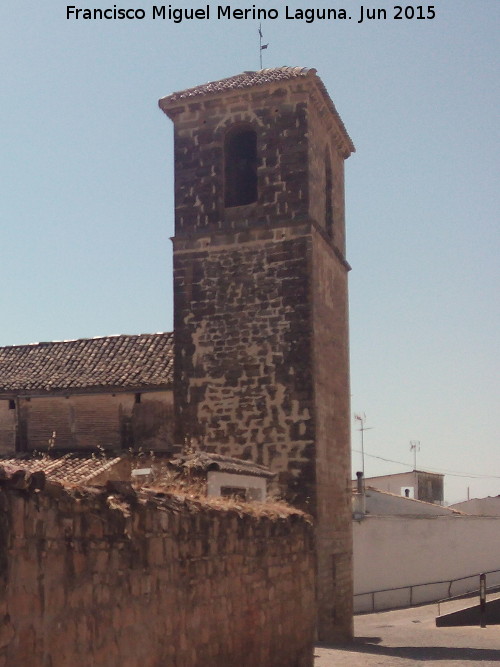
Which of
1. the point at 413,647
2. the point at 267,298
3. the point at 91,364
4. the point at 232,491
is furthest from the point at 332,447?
the point at 91,364

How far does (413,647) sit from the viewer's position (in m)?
17.0

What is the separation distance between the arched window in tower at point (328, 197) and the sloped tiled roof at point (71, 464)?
706 centimetres

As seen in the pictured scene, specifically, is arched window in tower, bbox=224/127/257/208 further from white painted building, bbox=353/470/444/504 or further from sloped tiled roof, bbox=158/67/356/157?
white painted building, bbox=353/470/444/504

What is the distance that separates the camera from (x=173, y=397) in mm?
20031

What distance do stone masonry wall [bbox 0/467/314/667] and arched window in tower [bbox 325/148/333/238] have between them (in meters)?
11.5

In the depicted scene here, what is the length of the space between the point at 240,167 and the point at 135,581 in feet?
49.1

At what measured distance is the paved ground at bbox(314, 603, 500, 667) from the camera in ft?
45.7

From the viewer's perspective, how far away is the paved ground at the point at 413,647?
1393cm

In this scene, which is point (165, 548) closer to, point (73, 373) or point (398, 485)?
point (73, 373)

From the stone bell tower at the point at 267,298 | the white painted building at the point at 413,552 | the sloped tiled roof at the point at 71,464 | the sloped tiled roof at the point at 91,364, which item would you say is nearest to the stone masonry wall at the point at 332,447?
the stone bell tower at the point at 267,298

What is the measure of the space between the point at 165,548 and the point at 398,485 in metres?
37.1

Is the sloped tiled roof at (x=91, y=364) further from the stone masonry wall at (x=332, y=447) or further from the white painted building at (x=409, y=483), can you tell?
the white painted building at (x=409, y=483)

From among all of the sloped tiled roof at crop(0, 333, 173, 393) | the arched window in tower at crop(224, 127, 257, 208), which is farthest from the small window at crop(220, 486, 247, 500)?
the arched window in tower at crop(224, 127, 257, 208)

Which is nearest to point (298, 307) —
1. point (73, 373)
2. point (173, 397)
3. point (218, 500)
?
point (173, 397)
